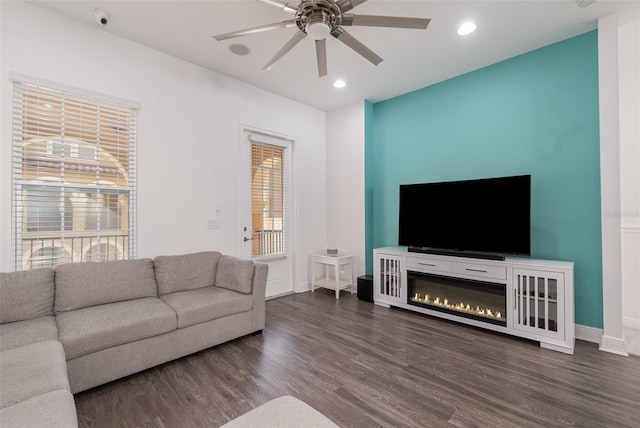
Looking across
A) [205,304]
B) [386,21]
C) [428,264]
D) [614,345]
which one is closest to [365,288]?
[428,264]

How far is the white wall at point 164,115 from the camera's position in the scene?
8.18 feet

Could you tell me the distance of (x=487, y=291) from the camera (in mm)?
3164

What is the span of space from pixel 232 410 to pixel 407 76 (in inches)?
157

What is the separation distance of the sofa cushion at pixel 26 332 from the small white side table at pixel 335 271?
3.15 m

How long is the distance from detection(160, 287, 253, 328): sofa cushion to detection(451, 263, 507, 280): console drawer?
2312mm

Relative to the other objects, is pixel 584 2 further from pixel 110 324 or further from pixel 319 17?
pixel 110 324

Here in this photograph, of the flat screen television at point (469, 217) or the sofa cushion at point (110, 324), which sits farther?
the flat screen television at point (469, 217)

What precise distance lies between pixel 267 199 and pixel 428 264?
7.96ft

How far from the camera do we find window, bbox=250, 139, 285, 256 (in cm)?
430

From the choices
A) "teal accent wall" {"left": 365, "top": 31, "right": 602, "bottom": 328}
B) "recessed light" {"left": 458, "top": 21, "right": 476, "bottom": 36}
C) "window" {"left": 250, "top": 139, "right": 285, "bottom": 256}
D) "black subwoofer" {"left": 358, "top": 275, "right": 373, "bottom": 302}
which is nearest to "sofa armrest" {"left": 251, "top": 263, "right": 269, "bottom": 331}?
"window" {"left": 250, "top": 139, "right": 285, "bottom": 256}

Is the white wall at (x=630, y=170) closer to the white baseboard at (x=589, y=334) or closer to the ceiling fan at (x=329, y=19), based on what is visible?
the white baseboard at (x=589, y=334)

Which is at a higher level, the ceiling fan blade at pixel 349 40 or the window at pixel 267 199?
the ceiling fan blade at pixel 349 40

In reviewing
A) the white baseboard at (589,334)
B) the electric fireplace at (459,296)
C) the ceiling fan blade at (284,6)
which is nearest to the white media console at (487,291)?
the electric fireplace at (459,296)

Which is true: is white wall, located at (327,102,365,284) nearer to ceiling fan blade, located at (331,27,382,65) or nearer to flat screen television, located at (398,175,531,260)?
flat screen television, located at (398,175,531,260)
